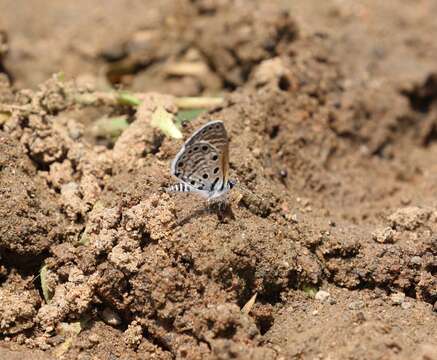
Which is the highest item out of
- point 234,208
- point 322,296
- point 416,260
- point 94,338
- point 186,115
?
point 186,115

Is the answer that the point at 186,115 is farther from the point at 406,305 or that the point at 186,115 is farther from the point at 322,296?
the point at 406,305

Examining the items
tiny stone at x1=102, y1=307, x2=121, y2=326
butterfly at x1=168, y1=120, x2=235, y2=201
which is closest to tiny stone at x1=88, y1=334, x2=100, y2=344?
tiny stone at x1=102, y1=307, x2=121, y2=326

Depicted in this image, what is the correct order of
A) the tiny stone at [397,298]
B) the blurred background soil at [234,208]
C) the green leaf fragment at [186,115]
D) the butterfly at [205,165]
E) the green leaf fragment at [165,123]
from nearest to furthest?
the blurred background soil at [234,208]
the butterfly at [205,165]
the tiny stone at [397,298]
the green leaf fragment at [165,123]
the green leaf fragment at [186,115]

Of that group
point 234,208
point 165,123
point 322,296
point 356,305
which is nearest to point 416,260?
point 356,305

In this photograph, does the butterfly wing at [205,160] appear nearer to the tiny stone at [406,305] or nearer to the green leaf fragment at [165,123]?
the green leaf fragment at [165,123]

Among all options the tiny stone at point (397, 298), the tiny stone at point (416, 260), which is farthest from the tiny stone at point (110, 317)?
the tiny stone at point (416, 260)

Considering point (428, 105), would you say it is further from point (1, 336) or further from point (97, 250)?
point (1, 336)

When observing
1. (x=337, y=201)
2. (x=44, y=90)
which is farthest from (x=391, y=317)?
(x=44, y=90)
